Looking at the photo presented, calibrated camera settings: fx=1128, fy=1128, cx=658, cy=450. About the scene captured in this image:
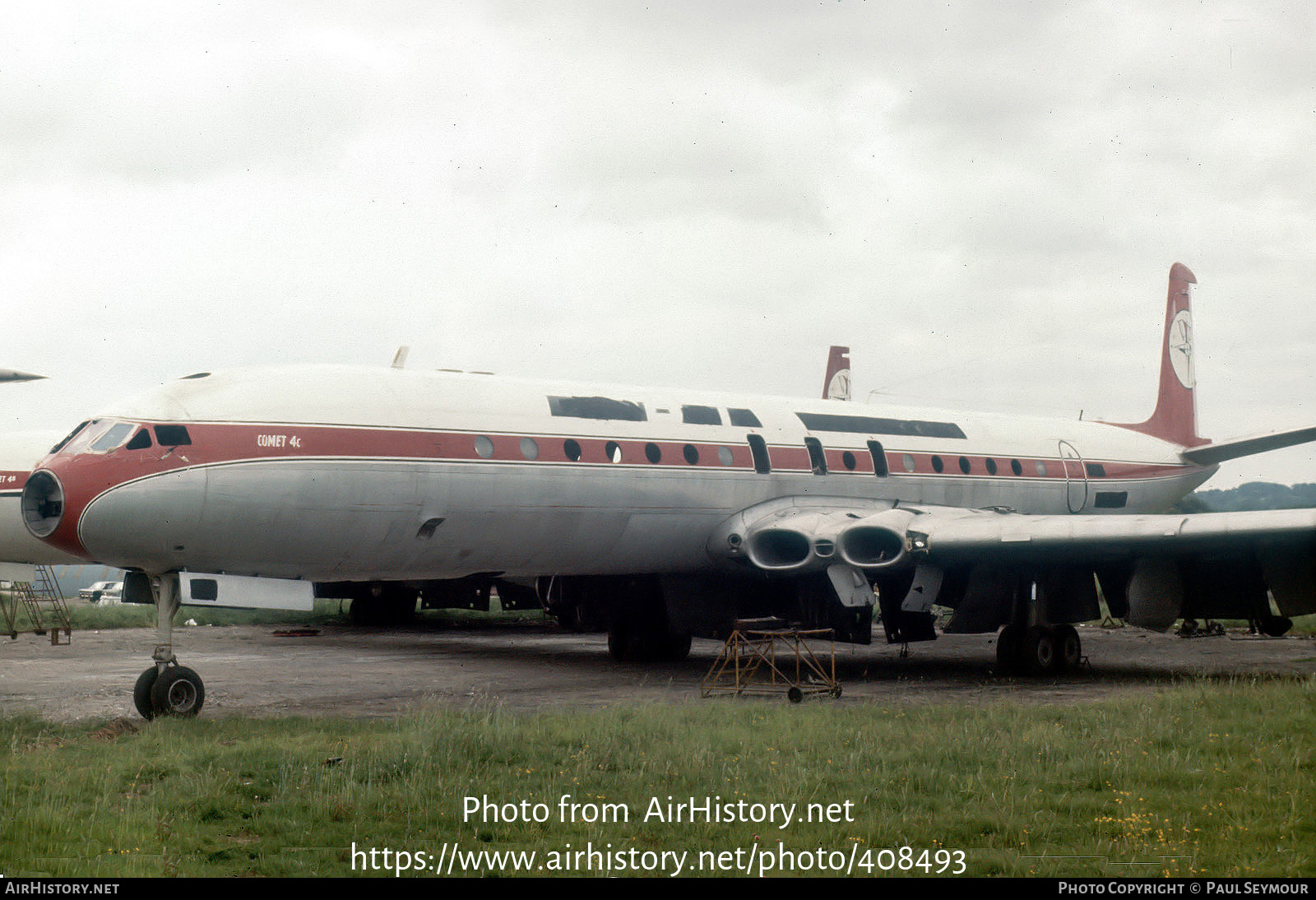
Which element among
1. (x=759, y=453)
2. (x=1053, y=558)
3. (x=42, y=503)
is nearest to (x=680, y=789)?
(x=42, y=503)

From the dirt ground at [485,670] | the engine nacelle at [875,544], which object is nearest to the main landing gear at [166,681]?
the dirt ground at [485,670]

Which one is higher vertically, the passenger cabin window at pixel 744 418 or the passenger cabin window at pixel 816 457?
the passenger cabin window at pixel 744 418

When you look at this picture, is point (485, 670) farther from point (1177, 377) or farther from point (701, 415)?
point (1177, 377)

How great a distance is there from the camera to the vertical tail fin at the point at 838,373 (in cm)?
4475

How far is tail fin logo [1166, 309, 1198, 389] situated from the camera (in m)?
21.9

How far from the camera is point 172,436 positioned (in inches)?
419

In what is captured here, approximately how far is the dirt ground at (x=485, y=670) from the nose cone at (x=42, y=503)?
6.12 ft

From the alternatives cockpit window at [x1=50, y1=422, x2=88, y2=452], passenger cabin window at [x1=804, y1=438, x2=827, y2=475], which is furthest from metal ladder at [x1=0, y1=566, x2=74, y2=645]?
passenger cabin window at [x1=804, y1=438, x2=827, y2=475]

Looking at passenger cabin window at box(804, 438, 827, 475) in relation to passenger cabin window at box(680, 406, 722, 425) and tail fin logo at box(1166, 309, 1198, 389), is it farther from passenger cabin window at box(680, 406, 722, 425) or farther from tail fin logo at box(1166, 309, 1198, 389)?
tail fin logo at box(1166, 309, 1198, 389)

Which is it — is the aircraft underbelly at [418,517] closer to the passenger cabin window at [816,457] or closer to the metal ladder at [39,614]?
the passenger cabin window at [816,457]

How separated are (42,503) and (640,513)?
6.36 m

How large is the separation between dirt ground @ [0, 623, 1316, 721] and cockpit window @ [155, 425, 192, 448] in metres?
2.67

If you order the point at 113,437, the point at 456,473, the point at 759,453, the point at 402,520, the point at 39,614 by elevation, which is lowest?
the point at 39,614
